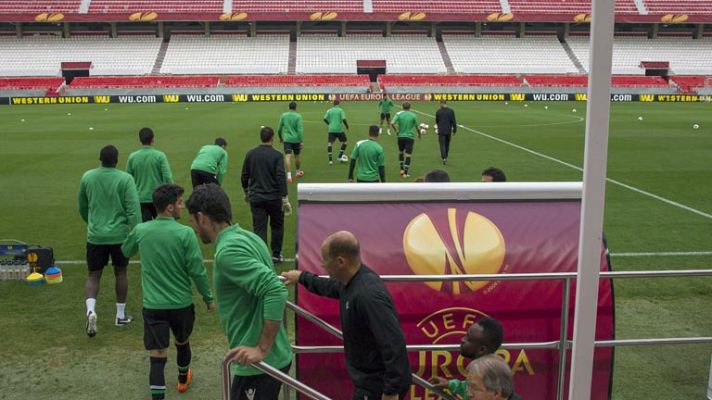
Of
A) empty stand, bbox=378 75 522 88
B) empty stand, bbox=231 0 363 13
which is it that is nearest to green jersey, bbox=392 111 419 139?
empty stand, bbox=378 75 522 88

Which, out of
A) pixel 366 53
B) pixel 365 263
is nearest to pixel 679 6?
pixel 366 53

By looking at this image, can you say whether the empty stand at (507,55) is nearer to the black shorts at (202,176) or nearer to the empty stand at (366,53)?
the empty stand at (366,53)

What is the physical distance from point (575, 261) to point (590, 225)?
2.55m

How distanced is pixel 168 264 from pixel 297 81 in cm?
4814

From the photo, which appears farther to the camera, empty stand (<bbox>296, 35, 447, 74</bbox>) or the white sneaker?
empty stand (<bbox>296, 35, 447, 74</bbox>)

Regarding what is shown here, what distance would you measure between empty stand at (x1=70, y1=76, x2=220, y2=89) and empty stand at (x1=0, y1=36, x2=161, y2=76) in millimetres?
3991

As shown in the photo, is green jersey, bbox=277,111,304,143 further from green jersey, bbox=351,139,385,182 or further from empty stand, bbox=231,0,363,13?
empty stand, bbox=231,0,363,13

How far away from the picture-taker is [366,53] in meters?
61.0

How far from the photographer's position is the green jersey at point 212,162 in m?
9.77

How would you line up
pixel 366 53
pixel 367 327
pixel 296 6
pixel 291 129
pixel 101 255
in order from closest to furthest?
pixel 367 327
pixel 101 255
pixel 291 129
pixel 366 53
pixel 296 6

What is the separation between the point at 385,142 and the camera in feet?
75.9

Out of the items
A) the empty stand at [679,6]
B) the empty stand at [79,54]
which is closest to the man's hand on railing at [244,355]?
the empty stand at [79,54]

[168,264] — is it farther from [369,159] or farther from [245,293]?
[369,159]

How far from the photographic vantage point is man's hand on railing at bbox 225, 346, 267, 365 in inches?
141
